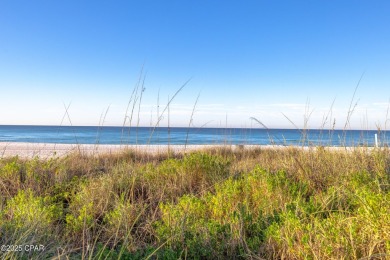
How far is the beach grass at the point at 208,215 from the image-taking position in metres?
1.80

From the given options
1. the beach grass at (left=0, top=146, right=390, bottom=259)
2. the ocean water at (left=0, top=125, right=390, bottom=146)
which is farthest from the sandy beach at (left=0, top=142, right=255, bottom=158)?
the beach grass at (left=0, top=146, right=390, bottom=259)

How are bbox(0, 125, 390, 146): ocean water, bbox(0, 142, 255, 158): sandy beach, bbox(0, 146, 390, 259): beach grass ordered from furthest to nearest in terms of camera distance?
1. bbox(0, 142, 255, 158): sandy beach
2. bbox(0, 125, 390, 146): ocean water
3. bbox(0, 146, 390, 259): beach grass

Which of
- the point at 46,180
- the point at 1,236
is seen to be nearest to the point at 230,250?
the point at 1,236

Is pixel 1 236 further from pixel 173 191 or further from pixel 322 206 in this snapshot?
pixel 322 206

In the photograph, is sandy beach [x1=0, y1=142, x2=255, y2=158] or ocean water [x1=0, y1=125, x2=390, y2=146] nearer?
ocean water [x1=0, y1=125, x2=390, y2=146]

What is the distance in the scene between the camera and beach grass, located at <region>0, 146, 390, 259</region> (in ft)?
5.91

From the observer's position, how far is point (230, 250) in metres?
2.00

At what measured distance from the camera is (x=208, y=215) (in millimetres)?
2621

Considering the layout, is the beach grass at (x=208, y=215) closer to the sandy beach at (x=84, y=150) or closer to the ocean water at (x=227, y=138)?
the ocean water at (x=227, y=138)

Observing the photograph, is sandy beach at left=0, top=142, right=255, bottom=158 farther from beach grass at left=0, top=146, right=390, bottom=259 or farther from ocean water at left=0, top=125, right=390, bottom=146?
beach grass at left=0, top=146, right=390, bottom=259

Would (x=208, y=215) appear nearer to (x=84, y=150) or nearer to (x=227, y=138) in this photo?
(x=227, y=138)

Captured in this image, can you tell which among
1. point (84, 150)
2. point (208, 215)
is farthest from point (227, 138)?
point (208, 215)

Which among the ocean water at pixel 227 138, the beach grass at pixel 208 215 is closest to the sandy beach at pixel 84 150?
the ocean water at pixel 227 138

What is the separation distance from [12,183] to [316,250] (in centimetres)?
374
